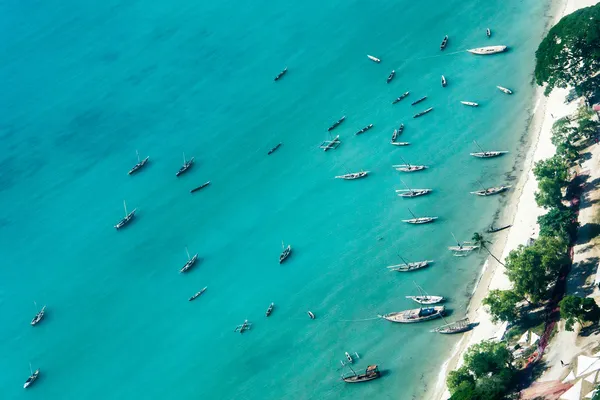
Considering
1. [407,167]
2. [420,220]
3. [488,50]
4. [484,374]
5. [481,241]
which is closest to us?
[484,374]

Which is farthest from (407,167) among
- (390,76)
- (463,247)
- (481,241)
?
(390,76)

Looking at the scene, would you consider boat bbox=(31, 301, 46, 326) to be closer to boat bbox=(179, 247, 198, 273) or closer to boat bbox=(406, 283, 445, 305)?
boat bbox=(179, 247, 198, 273)

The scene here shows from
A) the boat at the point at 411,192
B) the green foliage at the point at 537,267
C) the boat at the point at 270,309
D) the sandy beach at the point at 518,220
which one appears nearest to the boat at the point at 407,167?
the boat at the point at 411,192

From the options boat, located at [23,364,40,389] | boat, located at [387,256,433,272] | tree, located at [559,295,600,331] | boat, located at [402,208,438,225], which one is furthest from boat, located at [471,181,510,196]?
boat, located at [23,364,40,389]

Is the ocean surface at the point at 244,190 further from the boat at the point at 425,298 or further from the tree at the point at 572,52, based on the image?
the tree at the point at 572,52

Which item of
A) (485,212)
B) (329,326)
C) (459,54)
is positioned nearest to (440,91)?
(459,54)

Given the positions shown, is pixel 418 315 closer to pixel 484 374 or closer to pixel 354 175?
pixel 484 374

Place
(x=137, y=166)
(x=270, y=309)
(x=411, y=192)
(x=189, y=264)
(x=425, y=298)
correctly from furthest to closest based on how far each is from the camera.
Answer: (x=137, y=166)
(x=189, y=264)
(x=411, y=192)
(x=270, y=309)
(x=425, y=298)
